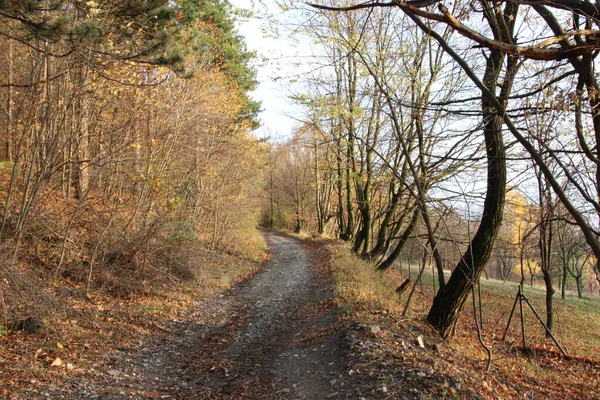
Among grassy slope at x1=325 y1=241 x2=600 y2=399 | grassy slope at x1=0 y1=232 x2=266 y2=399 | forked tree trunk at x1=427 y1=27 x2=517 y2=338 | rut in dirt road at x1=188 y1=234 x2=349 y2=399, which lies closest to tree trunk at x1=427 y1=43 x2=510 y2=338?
forked tree trunk at x1=427 y1=27 x2=517 y2=338

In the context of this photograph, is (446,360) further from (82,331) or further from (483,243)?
(82,331)

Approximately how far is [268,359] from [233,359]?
0.54 metres

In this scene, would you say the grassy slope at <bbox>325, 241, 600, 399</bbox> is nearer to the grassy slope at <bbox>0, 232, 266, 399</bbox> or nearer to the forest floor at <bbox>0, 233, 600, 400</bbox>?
the forest floor at <bbox>0, 233, 600, 400</bbox>

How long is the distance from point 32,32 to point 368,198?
44.0 ft

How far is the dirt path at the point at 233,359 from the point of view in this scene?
4.99 m

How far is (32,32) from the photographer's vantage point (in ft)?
18.2

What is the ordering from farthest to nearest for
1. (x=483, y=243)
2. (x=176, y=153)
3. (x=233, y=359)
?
(x=176, y=153)
(x=483, y=243)
(x=233, y=359)

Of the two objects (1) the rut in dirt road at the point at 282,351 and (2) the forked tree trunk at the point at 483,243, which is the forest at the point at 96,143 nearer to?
(1) the rut in dirt road at the point at 282,351

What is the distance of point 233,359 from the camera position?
635 cm

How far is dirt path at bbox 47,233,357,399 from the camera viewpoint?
16.4 ft

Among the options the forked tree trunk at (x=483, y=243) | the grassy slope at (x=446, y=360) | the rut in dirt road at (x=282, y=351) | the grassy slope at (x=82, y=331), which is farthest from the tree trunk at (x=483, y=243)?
the grassy slope at (x=82, y=331)

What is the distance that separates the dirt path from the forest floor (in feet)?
0.06

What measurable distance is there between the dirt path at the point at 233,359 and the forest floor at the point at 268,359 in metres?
0.02

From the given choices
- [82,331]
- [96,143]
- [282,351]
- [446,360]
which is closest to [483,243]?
[446,360]
